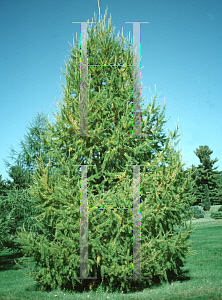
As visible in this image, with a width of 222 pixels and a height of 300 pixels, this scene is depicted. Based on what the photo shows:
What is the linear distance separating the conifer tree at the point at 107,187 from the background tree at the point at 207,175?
38105 mm

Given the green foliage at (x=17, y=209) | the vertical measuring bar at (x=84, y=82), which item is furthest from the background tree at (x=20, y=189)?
the vertical measuring bar at (x=84, y=82)

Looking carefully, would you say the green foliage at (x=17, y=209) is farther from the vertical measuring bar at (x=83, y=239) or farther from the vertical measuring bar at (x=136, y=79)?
→ the vertical measuring bar at (x=136, y=79)

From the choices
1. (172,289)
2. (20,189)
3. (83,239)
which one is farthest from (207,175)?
(83,239)

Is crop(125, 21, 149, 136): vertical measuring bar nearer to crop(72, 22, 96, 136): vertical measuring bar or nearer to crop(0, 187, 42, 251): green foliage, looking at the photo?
crop(72, 22, 96, 136): vertical measuring bar

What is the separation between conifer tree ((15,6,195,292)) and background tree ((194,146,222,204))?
125 ft

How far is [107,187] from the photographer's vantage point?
8.09 m

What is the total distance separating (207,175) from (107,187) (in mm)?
40493

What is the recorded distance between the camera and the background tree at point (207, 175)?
4494 cm

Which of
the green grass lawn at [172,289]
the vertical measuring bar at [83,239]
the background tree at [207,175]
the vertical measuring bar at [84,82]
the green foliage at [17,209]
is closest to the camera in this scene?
the green grass lawn at [172,289]

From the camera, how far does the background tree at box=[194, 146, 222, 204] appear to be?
44938 mm

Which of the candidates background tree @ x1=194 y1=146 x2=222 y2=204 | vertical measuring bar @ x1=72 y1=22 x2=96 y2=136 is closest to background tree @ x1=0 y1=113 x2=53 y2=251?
vertical measuring bar @ x1=72 y1=22 x2=96 y2=136

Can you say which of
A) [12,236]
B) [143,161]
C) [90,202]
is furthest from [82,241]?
[12,236]

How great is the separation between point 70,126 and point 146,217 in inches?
137

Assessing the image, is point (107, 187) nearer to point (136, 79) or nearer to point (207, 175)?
point (136, 79)
